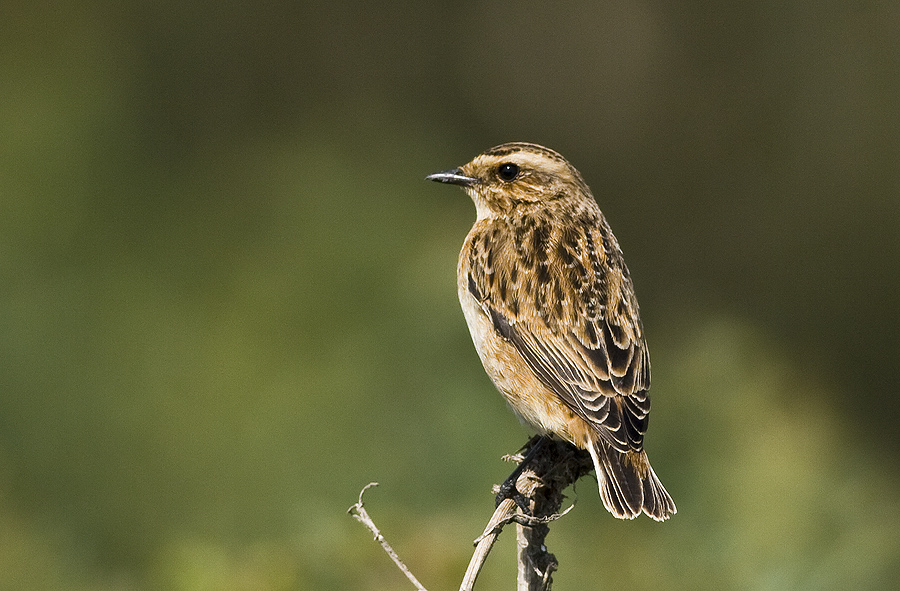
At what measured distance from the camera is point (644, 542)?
200 inches

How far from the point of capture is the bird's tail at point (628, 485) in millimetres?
4137

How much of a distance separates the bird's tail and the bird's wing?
42mm

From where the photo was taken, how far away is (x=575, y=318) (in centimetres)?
467

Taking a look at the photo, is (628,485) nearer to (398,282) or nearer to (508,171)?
(508,171)

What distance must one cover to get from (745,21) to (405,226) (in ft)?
12.7

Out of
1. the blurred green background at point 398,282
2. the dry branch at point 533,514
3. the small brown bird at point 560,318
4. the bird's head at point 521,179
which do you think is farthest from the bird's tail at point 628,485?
the bird's head at point 521,179

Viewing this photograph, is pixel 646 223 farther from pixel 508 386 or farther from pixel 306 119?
pixel 508 386

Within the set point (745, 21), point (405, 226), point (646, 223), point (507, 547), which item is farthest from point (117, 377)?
point (745, 21)

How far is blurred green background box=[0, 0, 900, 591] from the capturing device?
5180mm

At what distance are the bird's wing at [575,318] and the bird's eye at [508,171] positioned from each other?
1.13ft

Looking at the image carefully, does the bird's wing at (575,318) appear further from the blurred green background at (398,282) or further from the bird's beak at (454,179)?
the blurred green background at (398,282)

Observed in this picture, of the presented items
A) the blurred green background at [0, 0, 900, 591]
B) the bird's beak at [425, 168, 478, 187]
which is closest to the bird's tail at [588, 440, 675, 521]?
the blurred green background at [0, 0, 900, 591]

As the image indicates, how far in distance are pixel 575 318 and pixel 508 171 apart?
0.95 metres

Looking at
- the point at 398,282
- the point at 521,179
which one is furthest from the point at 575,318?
the point at 398,282
